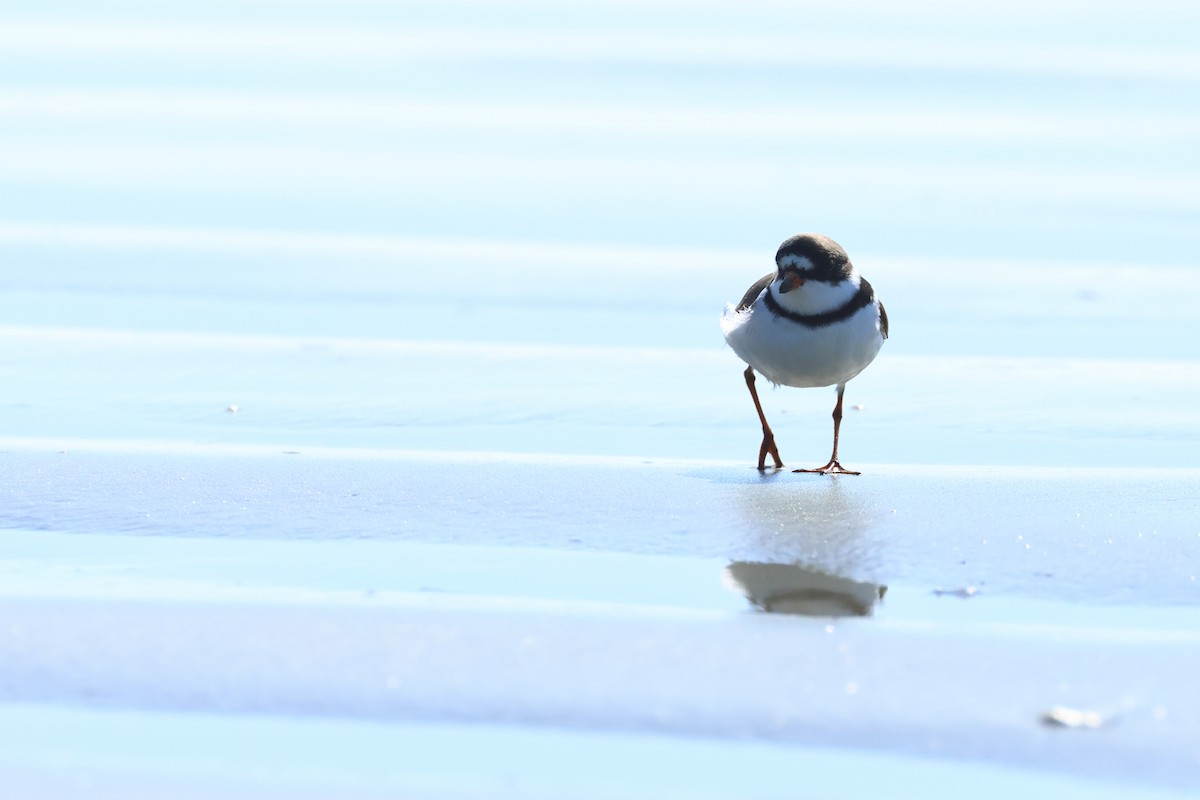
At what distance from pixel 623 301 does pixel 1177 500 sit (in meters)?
3.79

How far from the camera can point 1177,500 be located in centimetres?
457

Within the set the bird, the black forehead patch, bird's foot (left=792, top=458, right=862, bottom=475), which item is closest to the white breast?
the bird

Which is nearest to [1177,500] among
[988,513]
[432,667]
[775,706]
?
[988,513]

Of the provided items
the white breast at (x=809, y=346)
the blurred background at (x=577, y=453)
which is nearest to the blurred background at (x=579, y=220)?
the blurred background at (x=577, y=453)

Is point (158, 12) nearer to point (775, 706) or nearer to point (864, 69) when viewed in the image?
point (864, 69)

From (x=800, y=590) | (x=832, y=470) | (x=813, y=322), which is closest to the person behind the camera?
(x=800, y=590)

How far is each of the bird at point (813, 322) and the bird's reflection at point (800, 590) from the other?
1.43 m

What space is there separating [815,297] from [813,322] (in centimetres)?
9

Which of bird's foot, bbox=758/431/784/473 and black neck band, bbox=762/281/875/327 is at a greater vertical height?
black neck band, bbox=762/281/875/327

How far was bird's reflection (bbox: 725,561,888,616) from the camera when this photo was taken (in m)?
3.51

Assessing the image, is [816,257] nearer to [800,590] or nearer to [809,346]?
[809,346]

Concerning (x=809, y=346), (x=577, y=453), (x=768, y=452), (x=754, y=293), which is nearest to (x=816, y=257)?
(x=809, y=346)

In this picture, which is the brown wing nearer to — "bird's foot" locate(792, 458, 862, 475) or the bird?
the bird

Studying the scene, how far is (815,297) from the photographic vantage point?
536 centimetres
